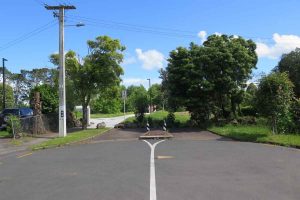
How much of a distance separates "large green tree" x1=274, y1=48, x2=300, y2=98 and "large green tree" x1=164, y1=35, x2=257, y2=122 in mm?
5846

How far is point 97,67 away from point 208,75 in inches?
335

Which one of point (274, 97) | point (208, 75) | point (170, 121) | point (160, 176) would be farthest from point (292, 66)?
point (160, 176)

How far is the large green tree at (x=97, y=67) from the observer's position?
36250 mm

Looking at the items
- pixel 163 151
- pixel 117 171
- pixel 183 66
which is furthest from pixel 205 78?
pixel 117 171

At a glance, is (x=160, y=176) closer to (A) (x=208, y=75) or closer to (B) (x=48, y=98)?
(A) (x=208, y=75)

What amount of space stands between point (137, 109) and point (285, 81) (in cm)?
1745

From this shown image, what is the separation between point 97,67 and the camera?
36.2 metres

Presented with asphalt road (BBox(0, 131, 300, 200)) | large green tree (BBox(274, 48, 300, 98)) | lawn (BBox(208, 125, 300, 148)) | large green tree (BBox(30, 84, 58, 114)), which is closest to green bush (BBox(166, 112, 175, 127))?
lawn (BBox(208, 125, 300, 148))

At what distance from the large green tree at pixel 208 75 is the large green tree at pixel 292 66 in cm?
585

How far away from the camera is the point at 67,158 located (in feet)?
58.9

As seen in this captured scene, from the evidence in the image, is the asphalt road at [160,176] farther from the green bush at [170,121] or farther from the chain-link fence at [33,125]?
the green bush at [170,121]

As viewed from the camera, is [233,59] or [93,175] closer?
[93,175]

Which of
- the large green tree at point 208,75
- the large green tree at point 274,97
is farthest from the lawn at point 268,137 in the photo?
the large green tree at point 208,75

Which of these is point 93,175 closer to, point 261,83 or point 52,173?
point 52,173
